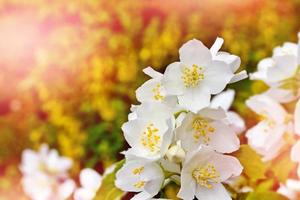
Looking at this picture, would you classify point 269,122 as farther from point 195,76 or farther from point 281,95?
point 195,76

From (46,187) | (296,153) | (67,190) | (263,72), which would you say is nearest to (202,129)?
(296,153)

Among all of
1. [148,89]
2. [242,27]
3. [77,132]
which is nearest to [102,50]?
[77,132]

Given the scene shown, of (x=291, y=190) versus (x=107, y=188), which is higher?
(x=107, y=188)

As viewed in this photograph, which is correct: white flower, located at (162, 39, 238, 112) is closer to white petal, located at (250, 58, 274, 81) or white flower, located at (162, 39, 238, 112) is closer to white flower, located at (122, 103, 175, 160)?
white flower, located at (122, 103, 175, 160)

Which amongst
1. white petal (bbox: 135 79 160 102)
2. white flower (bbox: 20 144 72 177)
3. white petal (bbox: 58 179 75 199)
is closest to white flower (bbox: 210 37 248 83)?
white petal (bbox: 135 79 160 102)

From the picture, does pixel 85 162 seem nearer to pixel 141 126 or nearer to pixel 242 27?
pixel 242 27

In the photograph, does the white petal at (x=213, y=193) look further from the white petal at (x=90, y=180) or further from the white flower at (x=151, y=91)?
the white petal at (x=90, y=180)
